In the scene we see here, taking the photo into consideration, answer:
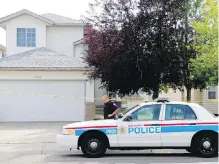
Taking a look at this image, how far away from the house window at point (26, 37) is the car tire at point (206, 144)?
19.6m

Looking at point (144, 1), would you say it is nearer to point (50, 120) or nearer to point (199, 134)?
point (50, 120)

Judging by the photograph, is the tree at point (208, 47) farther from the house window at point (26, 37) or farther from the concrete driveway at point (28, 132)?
the house window at point (26, 37)

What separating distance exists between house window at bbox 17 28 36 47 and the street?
13.8m

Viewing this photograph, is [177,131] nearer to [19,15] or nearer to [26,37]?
[26,37]

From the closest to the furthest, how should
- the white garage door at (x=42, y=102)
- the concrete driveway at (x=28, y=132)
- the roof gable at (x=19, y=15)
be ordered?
the concrete driveway at (x=28, y=132) < the white garage door at (x=42, y=102) < the roof gable at (x=19, y=15)

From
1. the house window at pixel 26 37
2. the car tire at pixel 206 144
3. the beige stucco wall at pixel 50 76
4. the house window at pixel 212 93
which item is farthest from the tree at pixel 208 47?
the house window at pixel 26 37

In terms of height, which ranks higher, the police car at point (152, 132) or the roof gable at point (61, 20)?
the roof gable at point (61, 20)

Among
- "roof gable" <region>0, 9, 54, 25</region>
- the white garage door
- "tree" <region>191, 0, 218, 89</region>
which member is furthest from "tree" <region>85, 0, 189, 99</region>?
"roof gable" <region>0, 9, 54, 25</region>

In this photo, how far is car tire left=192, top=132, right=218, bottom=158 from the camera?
10.4 m

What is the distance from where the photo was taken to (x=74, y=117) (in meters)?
20.6

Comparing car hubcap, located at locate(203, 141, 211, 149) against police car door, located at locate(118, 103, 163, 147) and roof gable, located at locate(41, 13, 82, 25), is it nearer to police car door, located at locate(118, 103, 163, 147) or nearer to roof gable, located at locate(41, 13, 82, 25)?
police car door, located at locate(118, 103, 163, 147)

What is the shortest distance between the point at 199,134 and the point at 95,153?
8.89ft

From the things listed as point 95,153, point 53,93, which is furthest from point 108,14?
point 95,153

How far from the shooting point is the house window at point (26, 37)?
27.9 m
